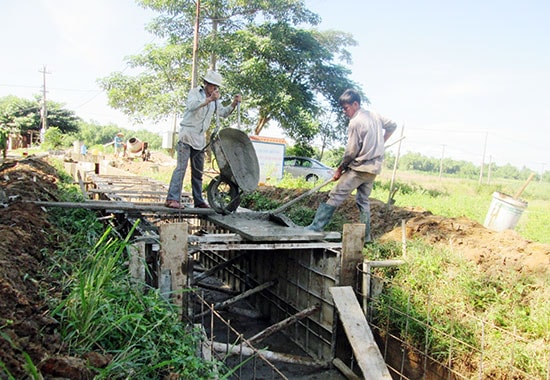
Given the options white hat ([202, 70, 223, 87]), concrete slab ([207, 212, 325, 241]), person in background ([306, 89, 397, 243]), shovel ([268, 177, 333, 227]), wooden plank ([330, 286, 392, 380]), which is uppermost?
white hat ([202, 70, 223, 87])

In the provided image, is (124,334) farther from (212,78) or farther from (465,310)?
(212,78)

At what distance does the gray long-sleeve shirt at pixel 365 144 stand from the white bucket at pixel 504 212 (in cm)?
186

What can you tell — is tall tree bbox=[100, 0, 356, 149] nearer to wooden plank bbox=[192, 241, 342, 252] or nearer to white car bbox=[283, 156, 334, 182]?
white car bbox=[283, 156, 334, 182]

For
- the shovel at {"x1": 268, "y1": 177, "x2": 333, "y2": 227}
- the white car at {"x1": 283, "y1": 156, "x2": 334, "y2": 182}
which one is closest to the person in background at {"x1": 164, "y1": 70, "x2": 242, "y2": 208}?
the shovel at {"x1": 268, "y1": 177, "x2": 333, "y2": 227}

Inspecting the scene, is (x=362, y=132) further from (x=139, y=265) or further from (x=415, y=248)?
(x=139, y=265)

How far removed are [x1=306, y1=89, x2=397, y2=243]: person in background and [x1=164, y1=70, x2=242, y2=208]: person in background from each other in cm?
142

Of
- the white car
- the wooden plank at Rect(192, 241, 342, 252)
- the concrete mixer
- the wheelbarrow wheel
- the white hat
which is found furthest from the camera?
the concrete mixer

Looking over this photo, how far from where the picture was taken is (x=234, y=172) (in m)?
5.27

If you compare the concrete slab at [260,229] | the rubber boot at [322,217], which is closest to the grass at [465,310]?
the rubber boot at [322,217]

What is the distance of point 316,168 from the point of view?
54.0 feet

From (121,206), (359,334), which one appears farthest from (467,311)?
(121,206)

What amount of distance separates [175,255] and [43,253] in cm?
105

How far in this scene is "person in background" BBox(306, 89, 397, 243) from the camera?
4.60m

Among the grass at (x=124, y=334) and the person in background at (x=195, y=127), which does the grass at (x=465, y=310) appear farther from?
the person in background at (x=195, y=127)
